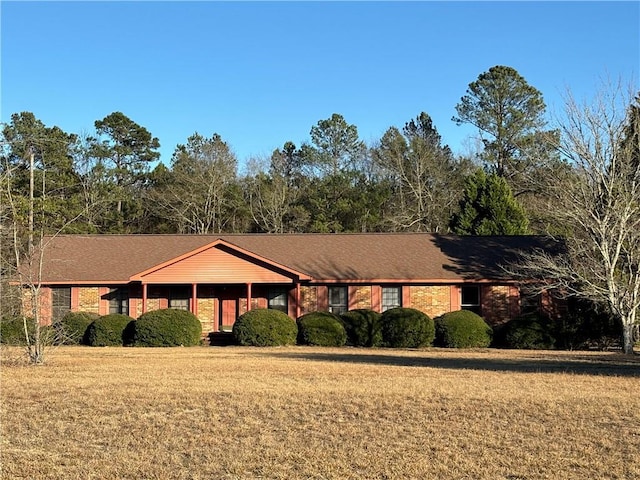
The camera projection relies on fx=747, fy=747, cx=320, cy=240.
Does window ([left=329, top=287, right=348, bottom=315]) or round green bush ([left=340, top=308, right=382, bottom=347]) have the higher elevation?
window ([left=329, top=287, right=348, bottom=315])

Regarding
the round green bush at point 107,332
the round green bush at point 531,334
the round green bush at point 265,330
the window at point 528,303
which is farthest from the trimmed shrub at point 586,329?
the round green bush at point 107,332

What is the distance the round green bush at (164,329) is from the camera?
27.3 metres

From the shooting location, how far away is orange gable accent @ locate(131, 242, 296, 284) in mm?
30156

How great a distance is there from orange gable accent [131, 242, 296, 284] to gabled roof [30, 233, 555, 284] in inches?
9.2

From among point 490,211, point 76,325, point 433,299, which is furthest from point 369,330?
point 490,211

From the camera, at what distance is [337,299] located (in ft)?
103

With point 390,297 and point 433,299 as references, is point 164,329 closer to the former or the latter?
point 390,297

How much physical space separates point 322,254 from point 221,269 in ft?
16.7

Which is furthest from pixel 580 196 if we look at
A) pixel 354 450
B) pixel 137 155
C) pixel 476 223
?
pixel 137 155

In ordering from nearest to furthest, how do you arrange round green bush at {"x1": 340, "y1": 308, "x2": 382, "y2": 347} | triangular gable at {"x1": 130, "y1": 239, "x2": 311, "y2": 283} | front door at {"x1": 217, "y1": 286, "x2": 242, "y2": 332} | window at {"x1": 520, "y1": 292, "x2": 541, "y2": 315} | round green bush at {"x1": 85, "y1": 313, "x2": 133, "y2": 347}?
round green bush at {"x1": 340, "y1": 308, "x2": 382, "y2": 347}, round green bush at {"x1": 85, "y1": 313, "x2": 133, "y2": 347}, triangular gable at {"x1": 130, "y1": 239, "x2": 311, "y2": 283}, window at {"x1": 520, "y1": 292, "x2": 541, "y2": 315}, front door at {"x1": 217, "y1": 286, "x2": 242, "y2": 332}

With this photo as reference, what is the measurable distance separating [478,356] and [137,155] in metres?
38.2

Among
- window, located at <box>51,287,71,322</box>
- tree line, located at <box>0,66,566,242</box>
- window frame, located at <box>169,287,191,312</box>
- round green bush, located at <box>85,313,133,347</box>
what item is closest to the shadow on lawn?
round green bush, located at <box>85,313,133,347</box>

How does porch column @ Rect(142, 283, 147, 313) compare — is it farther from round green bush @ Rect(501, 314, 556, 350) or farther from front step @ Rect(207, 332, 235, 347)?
round green bush @ Rect(501, 314, 556, 350)

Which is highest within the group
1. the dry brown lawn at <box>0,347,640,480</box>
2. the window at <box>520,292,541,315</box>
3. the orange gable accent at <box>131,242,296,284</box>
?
the orange gable accent at <box>131,242,296,284</box>
